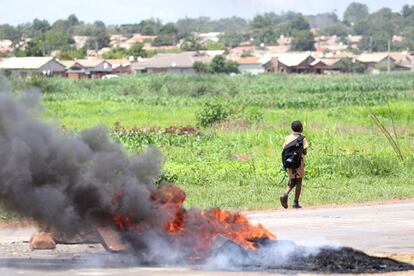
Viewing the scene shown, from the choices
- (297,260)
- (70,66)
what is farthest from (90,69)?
(297,260)

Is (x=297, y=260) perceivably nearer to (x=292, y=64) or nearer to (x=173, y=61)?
(x=173, y=61)

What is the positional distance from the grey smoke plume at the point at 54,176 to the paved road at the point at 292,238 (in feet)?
1.90

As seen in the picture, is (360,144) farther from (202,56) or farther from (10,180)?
(202,56)

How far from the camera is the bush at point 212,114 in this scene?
40062mm

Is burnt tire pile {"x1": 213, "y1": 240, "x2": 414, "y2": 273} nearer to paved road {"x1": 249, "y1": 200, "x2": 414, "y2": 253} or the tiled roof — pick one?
paved road {"x1": 249, "y1": 200, "x2": 414, "y2": 253}

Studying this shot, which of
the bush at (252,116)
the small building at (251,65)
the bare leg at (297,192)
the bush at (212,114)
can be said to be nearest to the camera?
the bare leg at (297,192)

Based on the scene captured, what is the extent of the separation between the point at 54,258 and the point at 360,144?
839 inches

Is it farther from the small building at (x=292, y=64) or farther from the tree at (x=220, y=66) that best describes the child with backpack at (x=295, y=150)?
the small building at (x=292, y=64)

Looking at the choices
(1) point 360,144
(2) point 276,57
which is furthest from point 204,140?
(2) point 276,57

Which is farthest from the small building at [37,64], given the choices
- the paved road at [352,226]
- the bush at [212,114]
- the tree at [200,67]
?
the paved road at [352,226]

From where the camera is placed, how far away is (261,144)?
32.2m

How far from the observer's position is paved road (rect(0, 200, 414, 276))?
1146cm

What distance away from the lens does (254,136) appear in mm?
34062

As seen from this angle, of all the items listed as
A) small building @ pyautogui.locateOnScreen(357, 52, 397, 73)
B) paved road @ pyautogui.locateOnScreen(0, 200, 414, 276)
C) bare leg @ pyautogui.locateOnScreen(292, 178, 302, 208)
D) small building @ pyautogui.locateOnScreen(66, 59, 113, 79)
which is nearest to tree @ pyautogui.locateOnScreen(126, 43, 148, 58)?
small building @ pyautogui.locateOnScreen(66, 59, 113, 79)
